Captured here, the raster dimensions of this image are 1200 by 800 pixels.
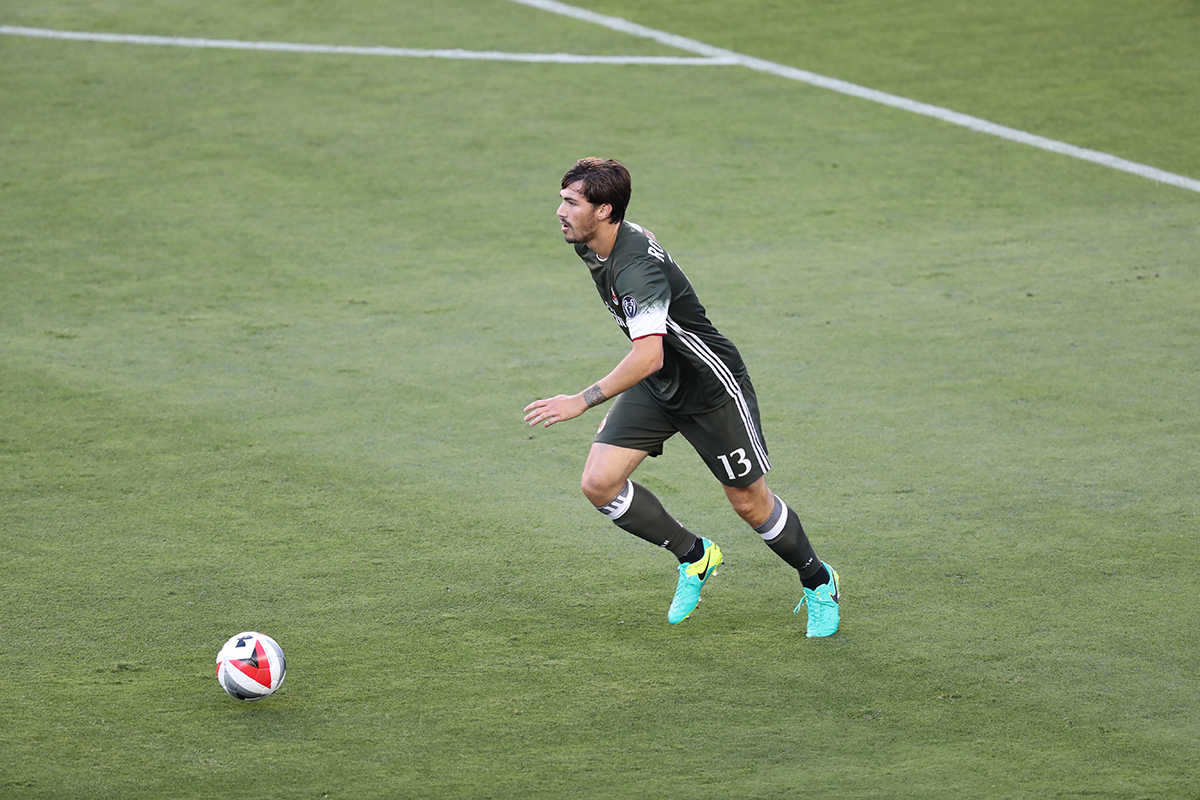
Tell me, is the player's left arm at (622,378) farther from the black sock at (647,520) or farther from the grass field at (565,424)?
the grass field at (565,424)

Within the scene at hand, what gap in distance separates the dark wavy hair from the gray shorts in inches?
37.1

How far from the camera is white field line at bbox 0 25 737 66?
1667cm

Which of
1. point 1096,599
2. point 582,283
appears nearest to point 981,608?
point 1096,599

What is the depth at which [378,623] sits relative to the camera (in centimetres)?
623

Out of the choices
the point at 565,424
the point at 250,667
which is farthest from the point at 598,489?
the point at 565,424

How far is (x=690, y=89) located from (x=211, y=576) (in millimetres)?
10620

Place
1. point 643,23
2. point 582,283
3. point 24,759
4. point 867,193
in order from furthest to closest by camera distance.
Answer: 1. point 643,23
2. point 867,193
3. point 582,283
4. point 24,759

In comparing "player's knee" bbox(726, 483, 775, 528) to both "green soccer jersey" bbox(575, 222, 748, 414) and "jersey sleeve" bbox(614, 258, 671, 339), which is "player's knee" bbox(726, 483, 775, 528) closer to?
"green soccer jersey" bbox(575, 222, 748, 414)

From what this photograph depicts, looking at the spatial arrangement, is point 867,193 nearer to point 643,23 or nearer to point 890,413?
point 890,413

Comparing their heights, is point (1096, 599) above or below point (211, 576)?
above

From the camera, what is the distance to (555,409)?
560 centimetres

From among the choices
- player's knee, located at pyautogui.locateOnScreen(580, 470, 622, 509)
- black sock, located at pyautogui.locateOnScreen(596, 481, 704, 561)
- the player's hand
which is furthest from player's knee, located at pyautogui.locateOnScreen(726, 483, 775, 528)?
the player's hand

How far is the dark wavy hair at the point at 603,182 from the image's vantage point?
5.67 m

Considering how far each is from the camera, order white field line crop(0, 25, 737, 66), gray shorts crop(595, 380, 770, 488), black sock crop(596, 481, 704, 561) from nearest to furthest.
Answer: gray shorts crop(595, 380, 770, 488)
black sock crop(596, 481, 704, 561)
white field line crop(0, 25, 737, 66)
